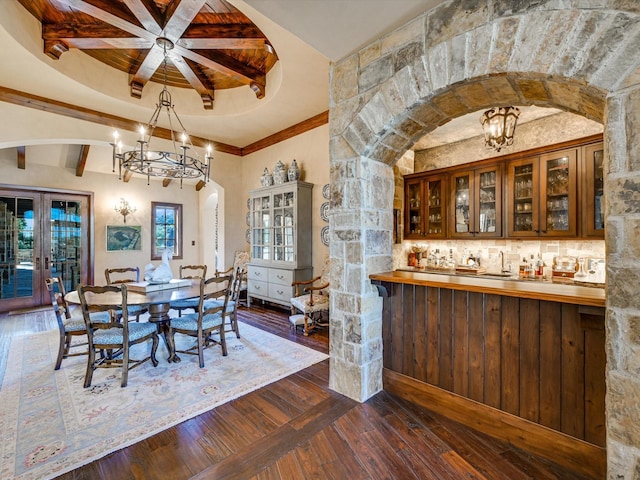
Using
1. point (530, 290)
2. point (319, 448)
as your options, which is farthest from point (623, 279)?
point (319, 448)

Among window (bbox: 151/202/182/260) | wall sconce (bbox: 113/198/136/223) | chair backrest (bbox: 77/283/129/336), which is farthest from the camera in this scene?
window (bbox: 151/202/182/260)

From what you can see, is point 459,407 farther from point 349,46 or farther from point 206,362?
point 349,46

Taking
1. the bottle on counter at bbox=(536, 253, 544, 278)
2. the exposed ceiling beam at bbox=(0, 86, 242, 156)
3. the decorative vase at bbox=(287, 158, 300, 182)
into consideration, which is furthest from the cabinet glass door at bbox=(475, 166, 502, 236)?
the exposed ceiling beam at bbox=(0, 86, 242, 156)

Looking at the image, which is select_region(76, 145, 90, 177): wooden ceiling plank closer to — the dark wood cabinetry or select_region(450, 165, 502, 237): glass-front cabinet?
the dark wood cabinetry

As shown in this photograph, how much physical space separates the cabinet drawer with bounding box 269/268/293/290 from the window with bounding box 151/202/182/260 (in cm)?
370

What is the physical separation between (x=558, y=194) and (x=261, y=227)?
4346 mm

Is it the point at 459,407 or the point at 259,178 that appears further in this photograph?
the point at 259,178

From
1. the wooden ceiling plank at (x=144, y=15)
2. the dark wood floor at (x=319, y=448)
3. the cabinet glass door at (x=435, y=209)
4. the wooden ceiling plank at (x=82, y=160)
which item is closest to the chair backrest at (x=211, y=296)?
the dark wood floor at (x=319, y=448)

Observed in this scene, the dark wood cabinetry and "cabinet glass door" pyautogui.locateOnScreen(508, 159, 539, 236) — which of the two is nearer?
the dark wood cabinetry

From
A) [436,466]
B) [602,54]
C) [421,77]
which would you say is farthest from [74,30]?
[436,466]

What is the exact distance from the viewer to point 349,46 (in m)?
2.15

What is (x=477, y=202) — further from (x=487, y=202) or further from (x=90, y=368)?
(x=90, y=368)

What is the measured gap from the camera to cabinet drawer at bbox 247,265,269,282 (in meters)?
5.14

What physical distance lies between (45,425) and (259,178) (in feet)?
15.3
